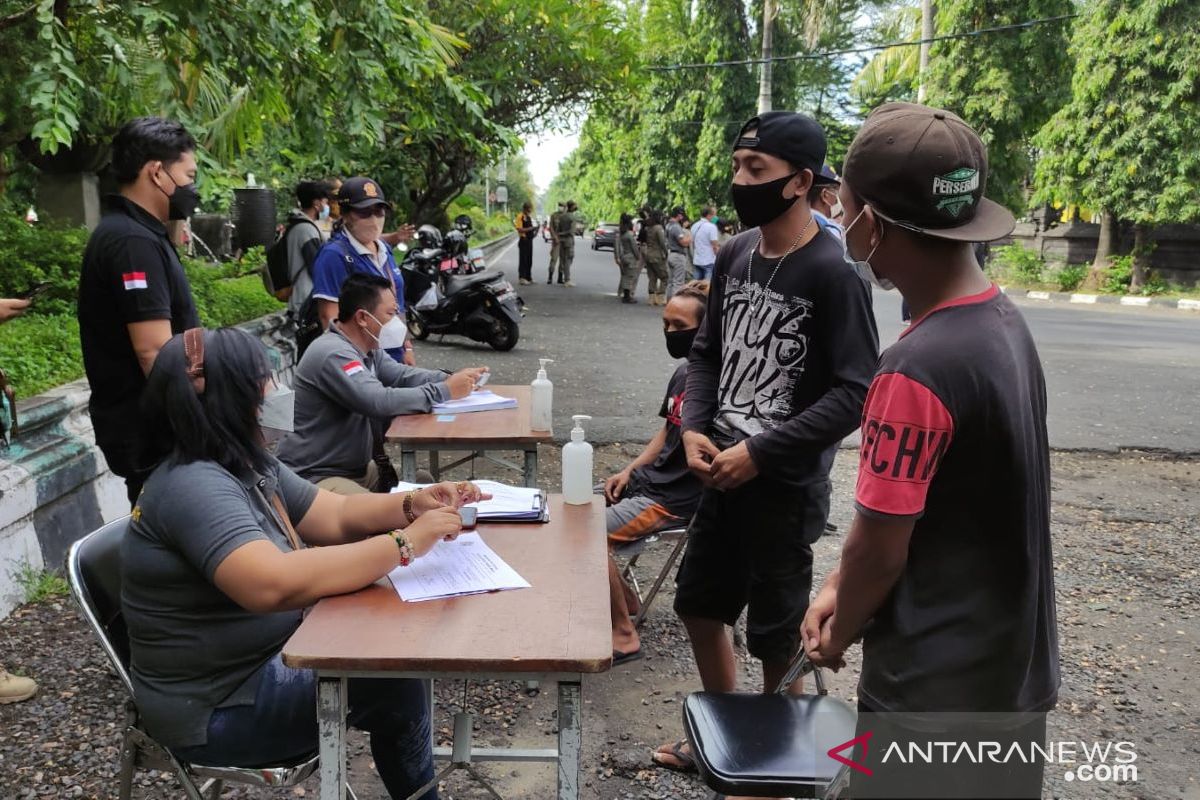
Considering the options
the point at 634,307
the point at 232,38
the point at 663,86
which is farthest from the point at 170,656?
the point at 663,86

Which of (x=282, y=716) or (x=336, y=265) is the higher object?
(x=336, y=265)

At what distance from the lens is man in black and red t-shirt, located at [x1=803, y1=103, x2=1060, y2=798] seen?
4.45ft

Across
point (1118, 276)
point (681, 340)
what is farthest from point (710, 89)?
point (681, 340)

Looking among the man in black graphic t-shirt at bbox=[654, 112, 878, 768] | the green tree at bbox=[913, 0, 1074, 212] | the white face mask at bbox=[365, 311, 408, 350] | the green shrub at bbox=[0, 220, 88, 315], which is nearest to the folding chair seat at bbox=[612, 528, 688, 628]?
the man in black graphic t-shirt at bbox=[654, 112, 878, 768]

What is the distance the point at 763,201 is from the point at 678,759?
1.70 meters

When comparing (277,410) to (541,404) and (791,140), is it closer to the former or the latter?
(791,140)

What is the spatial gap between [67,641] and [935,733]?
10.9ft

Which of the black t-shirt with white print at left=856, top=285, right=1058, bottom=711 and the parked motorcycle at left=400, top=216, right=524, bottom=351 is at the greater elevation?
the black t-shirt with white print at left=856, top=285, right=1058, bottom=711

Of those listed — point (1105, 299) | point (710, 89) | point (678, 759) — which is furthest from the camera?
point (710, 89)

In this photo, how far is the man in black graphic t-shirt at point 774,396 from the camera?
246cm

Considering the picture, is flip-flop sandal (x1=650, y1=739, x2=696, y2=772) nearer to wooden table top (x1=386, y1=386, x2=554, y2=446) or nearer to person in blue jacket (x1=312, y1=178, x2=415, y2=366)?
wooden table top (x1=386, y1=386, x2=554, y2=446)

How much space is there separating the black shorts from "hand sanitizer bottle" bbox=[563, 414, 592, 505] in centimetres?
34

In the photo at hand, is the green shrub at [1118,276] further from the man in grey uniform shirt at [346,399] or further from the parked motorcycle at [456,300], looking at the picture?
the man in grey uniform shirt at [346,399]

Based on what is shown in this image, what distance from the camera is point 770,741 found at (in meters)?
1.99
